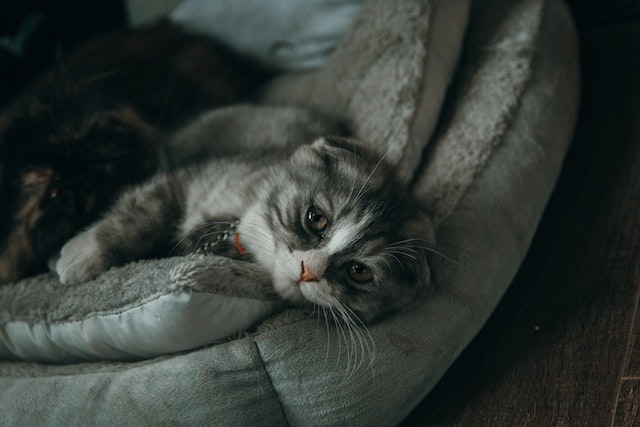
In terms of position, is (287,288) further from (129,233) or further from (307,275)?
(129,233)

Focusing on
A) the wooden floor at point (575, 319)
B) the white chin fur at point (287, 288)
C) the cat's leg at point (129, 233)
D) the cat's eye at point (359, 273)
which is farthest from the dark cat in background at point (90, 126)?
the wooden floor at point (575, 319)

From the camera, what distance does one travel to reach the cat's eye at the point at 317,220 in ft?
3.99

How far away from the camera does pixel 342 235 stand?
3.86 feet

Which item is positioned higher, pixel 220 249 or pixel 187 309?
pixel 187 309

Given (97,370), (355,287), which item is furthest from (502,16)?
(97,370)

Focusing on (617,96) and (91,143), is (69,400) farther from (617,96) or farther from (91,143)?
(617,96)

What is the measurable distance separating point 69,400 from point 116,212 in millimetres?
423

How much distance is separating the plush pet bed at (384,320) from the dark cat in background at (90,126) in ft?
0.50

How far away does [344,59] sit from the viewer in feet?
5.79

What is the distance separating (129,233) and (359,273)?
51 cm

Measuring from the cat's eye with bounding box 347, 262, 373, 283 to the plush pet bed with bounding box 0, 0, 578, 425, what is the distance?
0.31 feet

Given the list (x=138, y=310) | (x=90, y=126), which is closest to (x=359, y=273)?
(x=138, y=310)

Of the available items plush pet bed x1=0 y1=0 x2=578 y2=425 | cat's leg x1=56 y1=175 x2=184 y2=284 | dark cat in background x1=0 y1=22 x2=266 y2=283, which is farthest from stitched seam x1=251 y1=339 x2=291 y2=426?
dark cat in background x1=0 y1=22 x2=266 y2=283

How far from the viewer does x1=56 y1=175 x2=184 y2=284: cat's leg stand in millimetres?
1299
